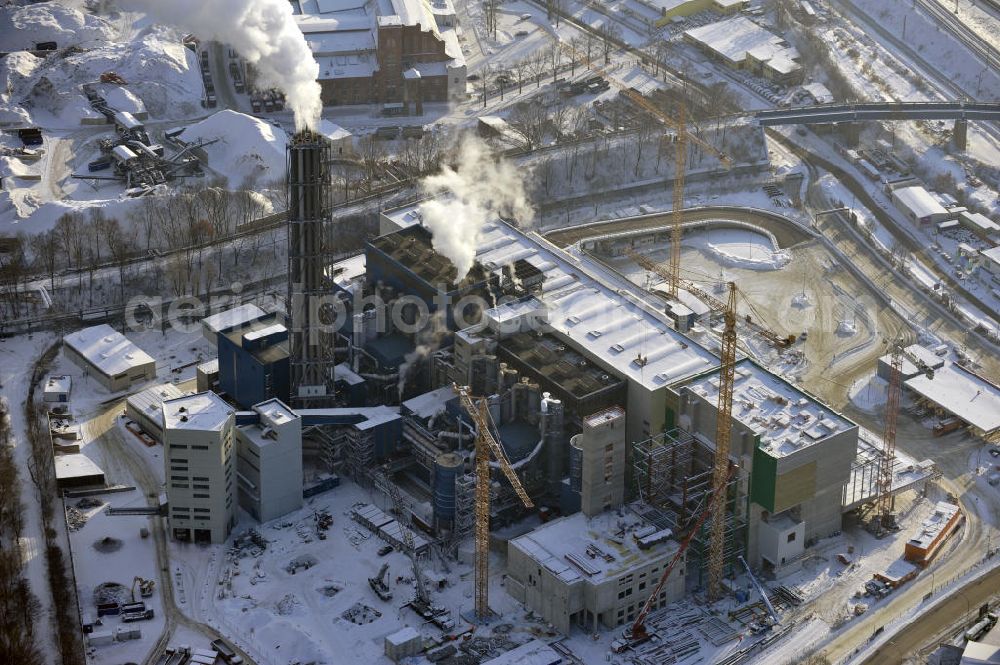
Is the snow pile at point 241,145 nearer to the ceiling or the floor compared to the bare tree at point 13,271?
nearer to the ceiling

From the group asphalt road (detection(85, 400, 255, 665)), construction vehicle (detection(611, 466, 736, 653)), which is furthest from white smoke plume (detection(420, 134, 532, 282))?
construction vehicle (detection(611, 466, 736, 653))

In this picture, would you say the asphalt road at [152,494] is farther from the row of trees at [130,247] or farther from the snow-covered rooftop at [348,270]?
the snow-covered rooftop at [348,270]

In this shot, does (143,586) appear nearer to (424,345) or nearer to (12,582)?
(12,582)

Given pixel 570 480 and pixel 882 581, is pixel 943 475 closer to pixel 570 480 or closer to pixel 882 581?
pixel 882 581

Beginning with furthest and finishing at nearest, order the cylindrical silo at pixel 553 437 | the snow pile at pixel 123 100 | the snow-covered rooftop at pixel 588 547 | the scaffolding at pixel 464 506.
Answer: the snow pile at pixel 123 100, the cylindrical silo at pixel 553 437, the scaffolding at pixel 464 506, the snow-covered rooftop at pixel 588 547

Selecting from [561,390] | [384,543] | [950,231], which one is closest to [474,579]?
[384,543]

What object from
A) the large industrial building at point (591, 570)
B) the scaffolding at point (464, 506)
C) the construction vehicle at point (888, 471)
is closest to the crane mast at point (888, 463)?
the construction vehicle at point (888, 471)

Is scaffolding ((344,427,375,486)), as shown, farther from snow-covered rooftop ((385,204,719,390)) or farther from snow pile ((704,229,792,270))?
snow pile ((704,229,792,270))
